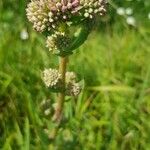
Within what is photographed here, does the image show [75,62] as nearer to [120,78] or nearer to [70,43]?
[120,78]

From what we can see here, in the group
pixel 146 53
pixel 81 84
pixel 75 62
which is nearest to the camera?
pixel 81 84

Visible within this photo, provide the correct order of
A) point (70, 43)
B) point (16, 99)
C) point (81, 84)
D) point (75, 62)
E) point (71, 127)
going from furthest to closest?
point (75, 62), point (16, 99), point (71, 127), point (81, 84), point (70, 43)

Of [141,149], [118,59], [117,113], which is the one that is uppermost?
[118,59]

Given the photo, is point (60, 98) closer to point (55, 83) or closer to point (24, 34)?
point (55, 83)

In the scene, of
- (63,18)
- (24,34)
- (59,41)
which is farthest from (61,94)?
(24,34)

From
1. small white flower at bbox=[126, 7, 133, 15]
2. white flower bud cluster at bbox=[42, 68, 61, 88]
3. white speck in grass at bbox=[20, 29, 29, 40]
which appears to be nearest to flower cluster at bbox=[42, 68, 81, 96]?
white flower bud cluster at bbox=[42, 68, 61, 88]

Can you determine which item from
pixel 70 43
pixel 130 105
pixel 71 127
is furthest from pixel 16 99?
pixel 70 43

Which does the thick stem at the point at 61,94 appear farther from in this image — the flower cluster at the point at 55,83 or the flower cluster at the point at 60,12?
the flower cluster at the point at 60,12
